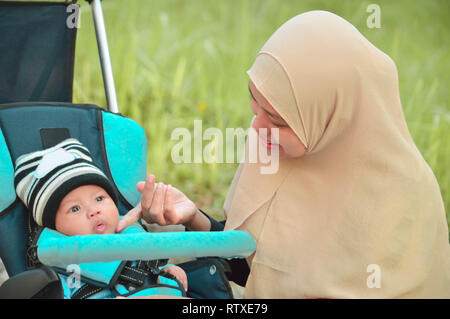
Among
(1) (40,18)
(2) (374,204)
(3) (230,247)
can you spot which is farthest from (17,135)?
(2) (374,204)

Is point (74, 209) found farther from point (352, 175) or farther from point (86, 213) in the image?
point (352, 175)

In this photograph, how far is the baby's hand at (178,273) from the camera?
1786 millimetres

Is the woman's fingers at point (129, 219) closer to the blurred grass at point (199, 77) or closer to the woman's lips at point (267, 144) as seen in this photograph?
the woman's lips at point (267, 144)

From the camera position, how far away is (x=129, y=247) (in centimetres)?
140

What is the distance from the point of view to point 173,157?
140 inches

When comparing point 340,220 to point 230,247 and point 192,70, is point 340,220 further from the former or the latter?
point 192,70

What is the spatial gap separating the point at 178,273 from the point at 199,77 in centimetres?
217

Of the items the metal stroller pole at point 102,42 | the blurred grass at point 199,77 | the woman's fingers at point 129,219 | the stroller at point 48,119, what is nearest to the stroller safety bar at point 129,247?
the stroller at point 48,119

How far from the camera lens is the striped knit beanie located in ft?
5.51

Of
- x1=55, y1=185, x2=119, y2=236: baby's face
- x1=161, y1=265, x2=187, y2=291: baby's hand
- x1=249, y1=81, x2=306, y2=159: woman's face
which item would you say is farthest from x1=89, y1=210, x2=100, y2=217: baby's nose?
x1=249, y1=81, x2=306, y2=159: woman's face

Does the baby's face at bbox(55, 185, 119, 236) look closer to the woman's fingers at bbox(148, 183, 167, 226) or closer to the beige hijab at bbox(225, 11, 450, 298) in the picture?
the woman's fingers at bbox(148, 183, 167, 226)

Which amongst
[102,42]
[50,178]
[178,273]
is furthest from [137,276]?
[102,42]

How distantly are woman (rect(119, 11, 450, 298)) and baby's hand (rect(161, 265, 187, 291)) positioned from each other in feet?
0.88

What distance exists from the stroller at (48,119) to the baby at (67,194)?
69 millimetres
